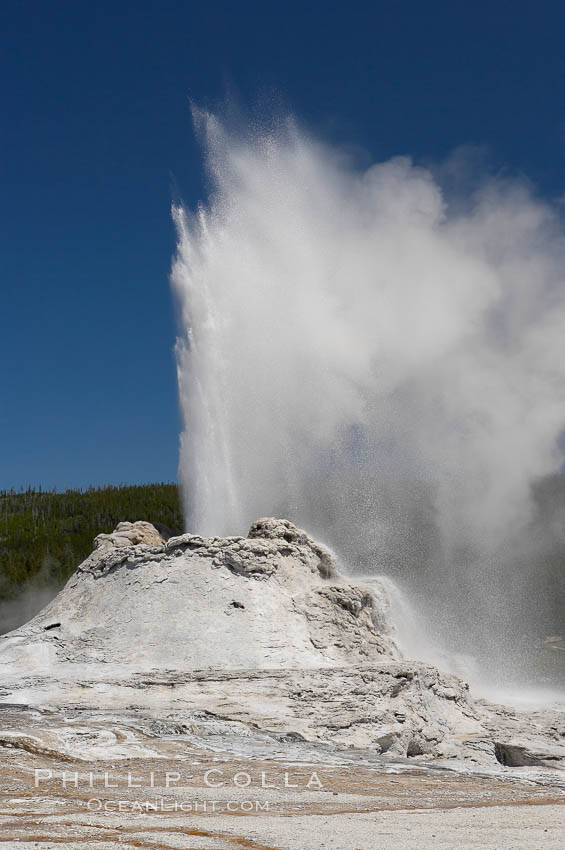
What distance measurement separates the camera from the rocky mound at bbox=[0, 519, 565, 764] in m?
19.6

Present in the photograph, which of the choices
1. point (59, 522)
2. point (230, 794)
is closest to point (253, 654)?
point (230, 794)

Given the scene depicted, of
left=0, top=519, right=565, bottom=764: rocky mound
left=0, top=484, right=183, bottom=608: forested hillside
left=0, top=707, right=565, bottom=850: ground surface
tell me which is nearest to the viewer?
left=0, top=707, right=565, bottom=850: ground surface

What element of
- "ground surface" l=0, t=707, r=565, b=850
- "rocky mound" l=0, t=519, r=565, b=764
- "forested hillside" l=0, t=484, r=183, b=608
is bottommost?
"ground surface" l=0, t=707, r=565, b=850

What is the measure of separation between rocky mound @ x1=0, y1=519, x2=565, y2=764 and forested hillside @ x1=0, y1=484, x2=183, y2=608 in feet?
131

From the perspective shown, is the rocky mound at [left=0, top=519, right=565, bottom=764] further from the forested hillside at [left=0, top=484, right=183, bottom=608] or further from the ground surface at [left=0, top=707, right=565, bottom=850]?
the forested hillside at [left=0, top=484, right=183, bottom=608]

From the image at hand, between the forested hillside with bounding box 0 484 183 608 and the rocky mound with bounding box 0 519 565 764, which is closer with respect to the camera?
the rocky mound with bounding box 0 519 565 764

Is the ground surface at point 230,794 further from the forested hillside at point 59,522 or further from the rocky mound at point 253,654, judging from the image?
the forested hillside at point 59,522

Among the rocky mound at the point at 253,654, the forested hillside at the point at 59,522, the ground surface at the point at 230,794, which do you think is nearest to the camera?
the ground surface at the point at 230,794

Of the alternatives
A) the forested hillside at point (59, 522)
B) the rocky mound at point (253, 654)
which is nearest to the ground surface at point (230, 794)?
the rocky mound at point (253, 654)

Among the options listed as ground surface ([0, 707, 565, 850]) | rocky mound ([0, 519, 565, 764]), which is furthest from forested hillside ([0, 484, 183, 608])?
ground surface ([0, 707, 565, 850])

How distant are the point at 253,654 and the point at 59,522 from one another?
237 feet

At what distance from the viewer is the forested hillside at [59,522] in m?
67.7

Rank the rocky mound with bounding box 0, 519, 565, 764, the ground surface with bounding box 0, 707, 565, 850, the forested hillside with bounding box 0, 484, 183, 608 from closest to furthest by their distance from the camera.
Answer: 1. the ground surface with bounding box 0, 707, 565, 850
2. the rocky mound with bounding box 0, 519, 565, 764
3. the forested hillside with bounding box 0, 484, 183, 608

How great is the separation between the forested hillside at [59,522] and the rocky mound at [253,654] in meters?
39.9
